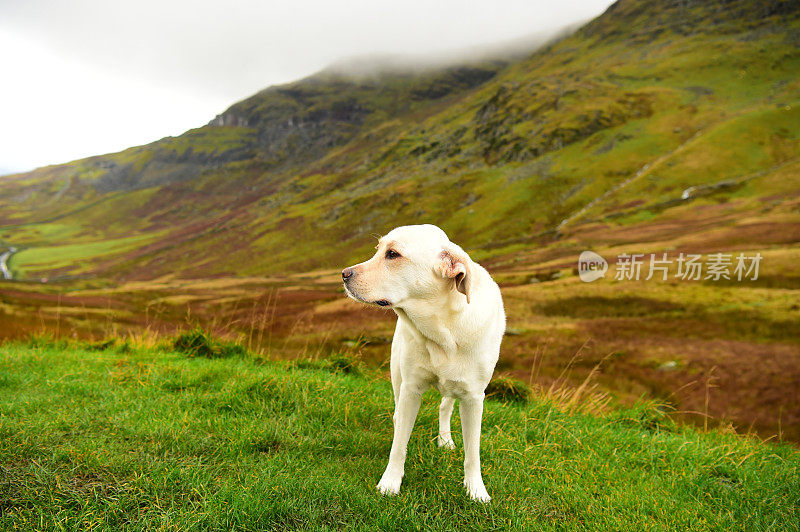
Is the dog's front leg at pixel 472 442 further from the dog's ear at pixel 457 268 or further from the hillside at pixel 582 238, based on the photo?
the hillside at pixel 582 238

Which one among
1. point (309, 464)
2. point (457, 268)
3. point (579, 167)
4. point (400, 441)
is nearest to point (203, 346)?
point (309, 464)

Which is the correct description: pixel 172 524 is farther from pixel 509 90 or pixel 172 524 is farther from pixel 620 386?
pixel 509 90

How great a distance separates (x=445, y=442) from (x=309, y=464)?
1802 millimetres

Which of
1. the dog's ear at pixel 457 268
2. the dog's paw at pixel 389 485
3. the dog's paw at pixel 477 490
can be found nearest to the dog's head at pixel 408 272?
the dog's ear at pixel 457 268

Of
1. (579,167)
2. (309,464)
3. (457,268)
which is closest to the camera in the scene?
(457,268)

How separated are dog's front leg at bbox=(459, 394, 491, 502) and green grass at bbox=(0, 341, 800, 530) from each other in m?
0.17

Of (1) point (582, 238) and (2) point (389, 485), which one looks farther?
(1) point (582, 238)

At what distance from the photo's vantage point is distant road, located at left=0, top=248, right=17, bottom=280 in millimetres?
119887

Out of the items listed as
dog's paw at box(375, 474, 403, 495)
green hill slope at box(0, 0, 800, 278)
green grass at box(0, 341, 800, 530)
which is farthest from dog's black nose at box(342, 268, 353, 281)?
green hill slope at box(0, 0, 800, 278)

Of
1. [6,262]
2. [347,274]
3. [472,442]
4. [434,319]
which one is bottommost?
[472,442]

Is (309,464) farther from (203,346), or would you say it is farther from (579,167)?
(579,167)

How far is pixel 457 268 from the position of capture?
3.69 metres

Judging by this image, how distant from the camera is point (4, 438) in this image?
402 cm

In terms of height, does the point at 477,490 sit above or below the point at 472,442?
below
